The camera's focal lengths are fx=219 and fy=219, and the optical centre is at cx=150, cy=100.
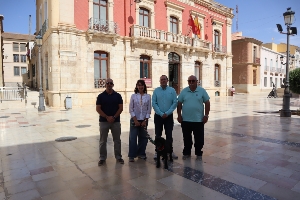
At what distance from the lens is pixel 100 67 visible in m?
16.4

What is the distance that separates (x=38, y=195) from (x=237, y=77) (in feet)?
116

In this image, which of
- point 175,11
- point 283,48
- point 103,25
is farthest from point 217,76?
point 283,48

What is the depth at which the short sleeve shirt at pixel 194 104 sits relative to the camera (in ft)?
14.3

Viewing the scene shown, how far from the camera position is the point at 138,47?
18000 millimetres

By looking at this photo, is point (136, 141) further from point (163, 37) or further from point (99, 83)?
point (163, 37)

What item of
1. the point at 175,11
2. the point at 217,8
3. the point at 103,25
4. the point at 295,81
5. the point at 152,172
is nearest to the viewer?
the point at 152,172

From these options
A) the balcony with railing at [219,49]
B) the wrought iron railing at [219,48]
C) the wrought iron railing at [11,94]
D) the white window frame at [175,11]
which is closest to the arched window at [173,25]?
the white window frame at [175,11]

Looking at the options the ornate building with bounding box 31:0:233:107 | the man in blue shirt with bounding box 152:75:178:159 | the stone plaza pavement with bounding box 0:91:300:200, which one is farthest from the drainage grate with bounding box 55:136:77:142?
the ornate building with bounding box 31:0:233:107

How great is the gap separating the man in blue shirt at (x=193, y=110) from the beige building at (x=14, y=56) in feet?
142

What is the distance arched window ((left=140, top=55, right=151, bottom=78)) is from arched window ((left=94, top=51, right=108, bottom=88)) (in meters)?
3.24

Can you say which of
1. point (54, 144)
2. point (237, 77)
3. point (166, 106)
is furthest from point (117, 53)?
point (237, 77)

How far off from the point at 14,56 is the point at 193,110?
4512cm

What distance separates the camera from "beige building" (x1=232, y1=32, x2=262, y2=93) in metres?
33.3

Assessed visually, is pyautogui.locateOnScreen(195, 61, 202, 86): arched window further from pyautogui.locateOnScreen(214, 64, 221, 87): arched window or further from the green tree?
the green tree
